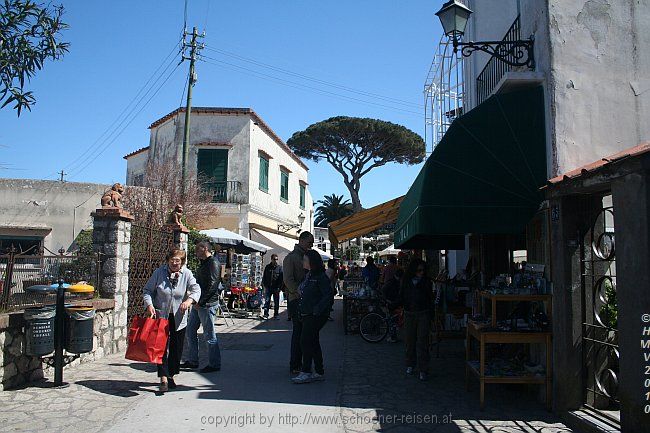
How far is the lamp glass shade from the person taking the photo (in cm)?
731

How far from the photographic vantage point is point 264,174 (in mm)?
24703

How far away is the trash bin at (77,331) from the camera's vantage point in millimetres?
6566

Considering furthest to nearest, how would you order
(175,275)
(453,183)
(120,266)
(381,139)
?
(381,139)
(120,266)
(175,275)
(453,183)

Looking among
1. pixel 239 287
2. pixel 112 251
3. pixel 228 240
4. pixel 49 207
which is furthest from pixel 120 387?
pixel 49 207

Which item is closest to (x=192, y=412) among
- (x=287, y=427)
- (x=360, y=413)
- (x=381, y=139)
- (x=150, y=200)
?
(x=287, y=427)

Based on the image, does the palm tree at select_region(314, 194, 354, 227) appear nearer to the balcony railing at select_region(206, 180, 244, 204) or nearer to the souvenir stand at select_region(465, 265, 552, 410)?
the balcony railing at select_region(206, 180, 244, 204)

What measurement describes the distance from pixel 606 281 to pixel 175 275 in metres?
5.04

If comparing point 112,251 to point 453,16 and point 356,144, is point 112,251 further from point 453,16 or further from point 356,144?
point 356,144

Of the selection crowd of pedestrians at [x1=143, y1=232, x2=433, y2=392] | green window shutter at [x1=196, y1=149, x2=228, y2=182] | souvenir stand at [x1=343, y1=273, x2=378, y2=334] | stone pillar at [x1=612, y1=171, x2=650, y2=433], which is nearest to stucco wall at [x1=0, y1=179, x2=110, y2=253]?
green window shutter at [x1=196, y1=149, x2=228, y2=182]

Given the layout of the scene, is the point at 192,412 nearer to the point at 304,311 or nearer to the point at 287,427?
the point at 287,427

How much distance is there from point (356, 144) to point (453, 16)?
27459 millimetres

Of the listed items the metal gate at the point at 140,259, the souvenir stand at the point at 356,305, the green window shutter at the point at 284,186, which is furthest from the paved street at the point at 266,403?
the green window shutter at the point at 284,186

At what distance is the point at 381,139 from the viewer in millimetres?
34344

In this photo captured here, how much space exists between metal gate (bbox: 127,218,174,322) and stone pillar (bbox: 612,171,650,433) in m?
7.85
